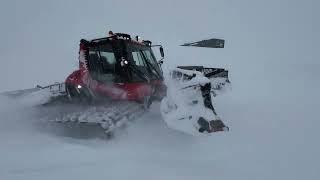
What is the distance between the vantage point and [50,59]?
25.1 metres

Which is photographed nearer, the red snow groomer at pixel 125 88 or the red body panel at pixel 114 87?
the red snow groomer at pixel 125 88

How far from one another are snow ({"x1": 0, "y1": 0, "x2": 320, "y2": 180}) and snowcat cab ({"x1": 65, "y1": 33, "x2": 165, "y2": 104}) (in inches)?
26.0

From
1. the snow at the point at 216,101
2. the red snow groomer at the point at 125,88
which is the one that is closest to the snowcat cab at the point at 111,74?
the red snow groomer at the point at 125,88

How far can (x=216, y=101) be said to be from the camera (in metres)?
12.8

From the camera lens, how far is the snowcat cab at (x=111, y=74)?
906 centimetres

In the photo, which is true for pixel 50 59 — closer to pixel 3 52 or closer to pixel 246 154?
pixel 3 52

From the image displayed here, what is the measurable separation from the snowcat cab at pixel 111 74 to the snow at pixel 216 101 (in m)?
0.66

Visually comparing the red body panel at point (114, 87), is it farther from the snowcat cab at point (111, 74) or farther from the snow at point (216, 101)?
the snow at point (216, 101)

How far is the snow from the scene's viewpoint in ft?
20.2

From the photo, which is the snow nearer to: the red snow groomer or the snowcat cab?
the red snow groomer

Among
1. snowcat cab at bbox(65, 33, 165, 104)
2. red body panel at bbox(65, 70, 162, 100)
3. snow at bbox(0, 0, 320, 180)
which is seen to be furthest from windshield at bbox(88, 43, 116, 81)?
snow at bbox(0, 0, 320, 180)

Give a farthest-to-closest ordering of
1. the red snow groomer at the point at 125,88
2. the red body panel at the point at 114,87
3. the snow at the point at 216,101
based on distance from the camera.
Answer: the red body panel at the point at 114,87, the red snow groomer at the point at 125,88, the snow at the point at 216,101

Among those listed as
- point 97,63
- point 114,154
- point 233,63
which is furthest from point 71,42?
point 114,154

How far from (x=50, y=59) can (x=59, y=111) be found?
1687 cm
